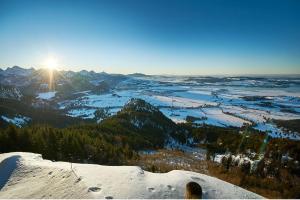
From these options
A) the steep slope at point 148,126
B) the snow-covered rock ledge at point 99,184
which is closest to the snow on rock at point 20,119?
the steep slope at point 148,126

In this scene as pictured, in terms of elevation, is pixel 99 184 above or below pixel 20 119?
above

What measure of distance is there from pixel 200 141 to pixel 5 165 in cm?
12928

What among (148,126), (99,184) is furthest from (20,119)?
(99,184)

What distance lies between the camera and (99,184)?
41.7 feet

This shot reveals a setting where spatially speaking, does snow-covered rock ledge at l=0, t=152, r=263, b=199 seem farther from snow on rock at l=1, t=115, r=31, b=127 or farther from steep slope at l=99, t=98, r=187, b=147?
snow on rock at l=1, t=115, r=31, b=127

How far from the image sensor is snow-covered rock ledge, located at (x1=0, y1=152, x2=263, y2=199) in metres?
12.1

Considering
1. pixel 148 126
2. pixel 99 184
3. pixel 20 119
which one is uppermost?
pixel 99 184

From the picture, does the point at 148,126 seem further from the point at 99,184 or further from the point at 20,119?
the point at 99,184

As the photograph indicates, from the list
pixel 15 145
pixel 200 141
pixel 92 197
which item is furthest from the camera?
pixel 200 141

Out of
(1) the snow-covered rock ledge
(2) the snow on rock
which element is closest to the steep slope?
(2) the snow on rock

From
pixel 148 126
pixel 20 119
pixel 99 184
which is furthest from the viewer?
pixel 20 119

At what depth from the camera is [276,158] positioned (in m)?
55.0

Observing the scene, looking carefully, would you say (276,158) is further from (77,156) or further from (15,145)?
(15,145)

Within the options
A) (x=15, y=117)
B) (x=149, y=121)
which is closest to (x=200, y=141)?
(x=149, y=121)
